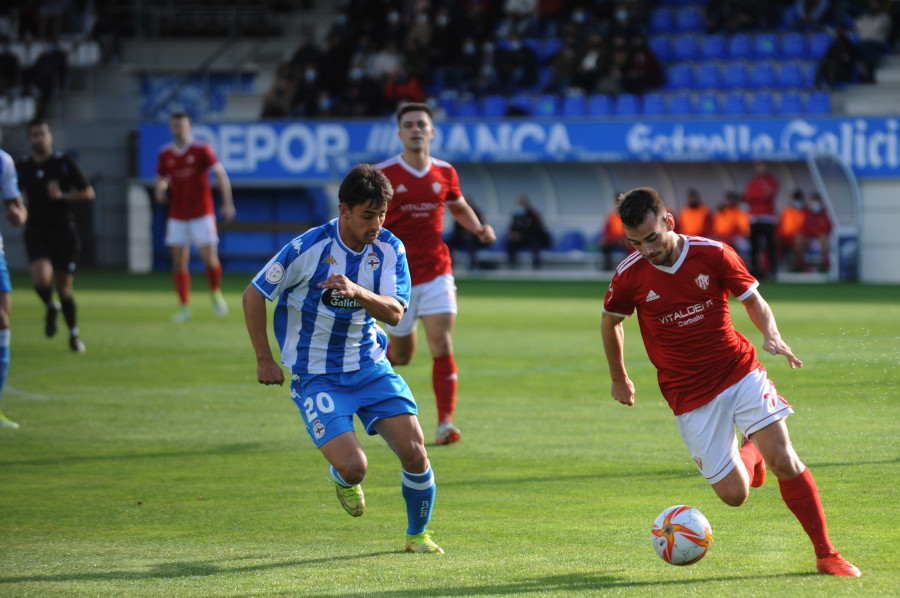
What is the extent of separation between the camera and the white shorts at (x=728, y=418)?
4.84m

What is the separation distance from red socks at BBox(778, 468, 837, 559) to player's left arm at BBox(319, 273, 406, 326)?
1.77 meters

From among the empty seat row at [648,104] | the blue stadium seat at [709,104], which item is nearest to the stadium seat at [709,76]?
the empty seat row at [648,104]

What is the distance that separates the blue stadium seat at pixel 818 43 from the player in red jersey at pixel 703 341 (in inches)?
867

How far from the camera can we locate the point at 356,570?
4.82 meters

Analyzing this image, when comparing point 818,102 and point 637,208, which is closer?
point 637,208

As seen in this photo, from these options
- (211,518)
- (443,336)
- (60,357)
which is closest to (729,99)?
(60,357)

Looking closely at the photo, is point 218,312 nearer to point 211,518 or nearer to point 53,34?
point 211,518

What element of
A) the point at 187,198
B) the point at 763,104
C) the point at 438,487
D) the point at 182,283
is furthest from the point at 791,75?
the point at 438,487

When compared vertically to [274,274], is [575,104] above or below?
above

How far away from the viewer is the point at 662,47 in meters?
26.7

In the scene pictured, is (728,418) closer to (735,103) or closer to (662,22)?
(735,103)

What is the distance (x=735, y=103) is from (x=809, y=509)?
20.8 meters

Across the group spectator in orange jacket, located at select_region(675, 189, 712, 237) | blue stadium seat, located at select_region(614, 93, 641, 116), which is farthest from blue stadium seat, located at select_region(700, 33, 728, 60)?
spectator in orange jacket, located at select_region(675, 189, 712, 237)

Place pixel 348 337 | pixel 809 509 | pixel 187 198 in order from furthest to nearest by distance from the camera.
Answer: pixel 187 198 → pixel 348 337 → pixel 809 509
